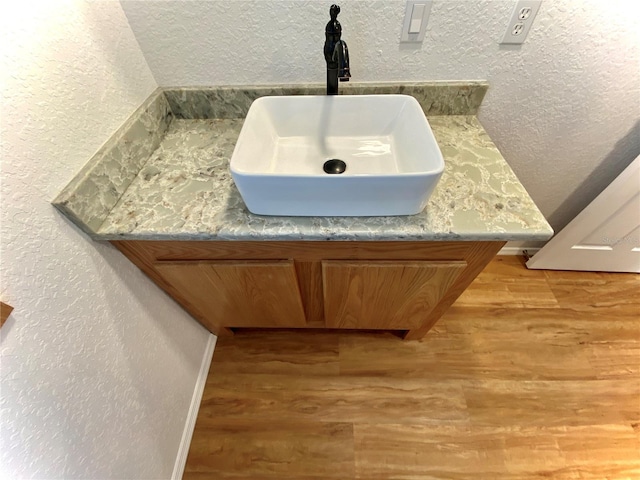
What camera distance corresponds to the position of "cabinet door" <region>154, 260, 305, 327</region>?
29.1 inches

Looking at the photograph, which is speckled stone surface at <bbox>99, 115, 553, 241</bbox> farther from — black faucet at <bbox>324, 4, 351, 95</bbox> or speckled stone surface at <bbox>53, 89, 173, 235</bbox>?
black faucet at <bbox>324, 4, 351, 95</bbox>

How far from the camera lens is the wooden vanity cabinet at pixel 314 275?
2.26ft

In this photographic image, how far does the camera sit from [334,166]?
0.77 metres

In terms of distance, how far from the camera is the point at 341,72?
660mm

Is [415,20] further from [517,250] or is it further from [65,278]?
[517,250]

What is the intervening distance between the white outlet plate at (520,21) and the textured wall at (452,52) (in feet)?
0.05

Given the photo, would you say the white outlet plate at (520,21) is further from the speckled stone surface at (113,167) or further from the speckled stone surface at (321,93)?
the speckled stone surface at (113,167)

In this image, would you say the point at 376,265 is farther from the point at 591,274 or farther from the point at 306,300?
the point at 591,274

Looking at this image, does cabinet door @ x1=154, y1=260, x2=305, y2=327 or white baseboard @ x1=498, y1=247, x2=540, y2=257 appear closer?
cabinet door @ x1=154, y1=260, x2=305, y2=327

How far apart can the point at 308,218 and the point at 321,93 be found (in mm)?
448

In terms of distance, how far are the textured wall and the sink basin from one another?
12 cm

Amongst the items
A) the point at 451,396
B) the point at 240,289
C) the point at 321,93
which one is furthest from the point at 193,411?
the point at 321,93

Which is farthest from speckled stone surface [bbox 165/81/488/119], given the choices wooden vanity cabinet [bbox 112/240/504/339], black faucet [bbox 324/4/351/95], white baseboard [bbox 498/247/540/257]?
white baseboard [bbox 498/247/540/257]

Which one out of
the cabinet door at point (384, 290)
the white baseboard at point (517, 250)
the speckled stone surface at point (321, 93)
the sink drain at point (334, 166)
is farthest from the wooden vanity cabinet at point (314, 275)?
the white baseboard at point (517, 250)
